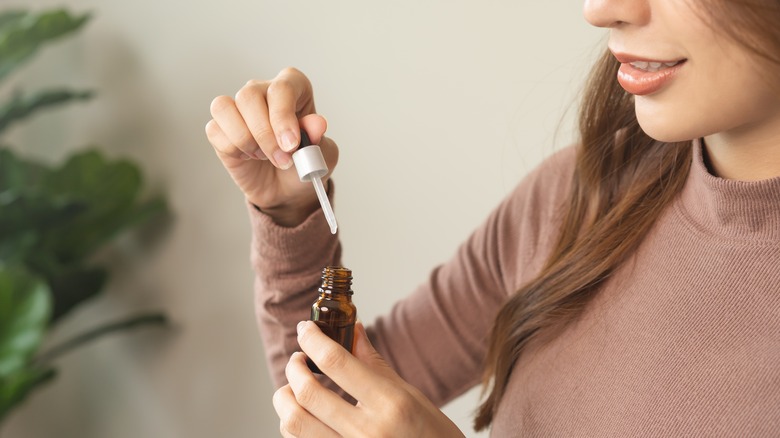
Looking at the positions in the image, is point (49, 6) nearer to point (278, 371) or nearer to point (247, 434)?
point (247, 434)

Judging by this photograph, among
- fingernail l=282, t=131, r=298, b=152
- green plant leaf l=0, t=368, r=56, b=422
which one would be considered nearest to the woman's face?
fingernail l=282, t=131, r=298, b=152

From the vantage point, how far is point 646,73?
679 millimetres

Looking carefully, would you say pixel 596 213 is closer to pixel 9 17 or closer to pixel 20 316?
pixel 20 316

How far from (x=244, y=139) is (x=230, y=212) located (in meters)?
0.93

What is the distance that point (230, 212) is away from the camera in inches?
66.1

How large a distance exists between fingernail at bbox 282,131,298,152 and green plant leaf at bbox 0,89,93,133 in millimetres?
1189

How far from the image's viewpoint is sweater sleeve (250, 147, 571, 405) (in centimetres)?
92

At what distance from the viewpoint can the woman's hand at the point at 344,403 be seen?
2.03ft

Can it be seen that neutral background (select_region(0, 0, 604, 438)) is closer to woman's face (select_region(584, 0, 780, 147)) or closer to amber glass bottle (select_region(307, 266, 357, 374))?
woman's face (select_region(584, 0, 780, 147))

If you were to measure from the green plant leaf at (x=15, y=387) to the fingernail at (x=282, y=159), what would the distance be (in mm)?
1092

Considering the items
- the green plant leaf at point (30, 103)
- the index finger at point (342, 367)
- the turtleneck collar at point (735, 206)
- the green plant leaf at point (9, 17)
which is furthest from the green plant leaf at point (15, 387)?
the turtleneck collar at point (735, 206)

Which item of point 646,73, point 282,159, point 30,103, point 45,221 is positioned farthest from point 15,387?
point 646,73

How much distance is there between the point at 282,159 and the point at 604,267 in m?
0.33

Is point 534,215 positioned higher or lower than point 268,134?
lower
